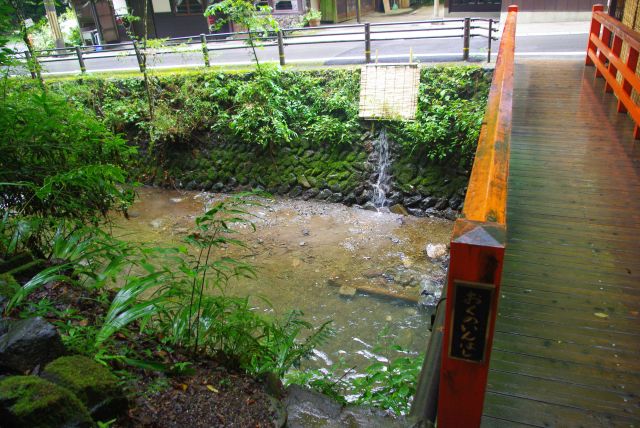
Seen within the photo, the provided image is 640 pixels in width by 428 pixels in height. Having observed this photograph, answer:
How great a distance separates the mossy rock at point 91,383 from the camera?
2.21 m

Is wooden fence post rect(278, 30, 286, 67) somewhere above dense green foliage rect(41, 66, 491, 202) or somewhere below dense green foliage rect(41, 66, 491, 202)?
above

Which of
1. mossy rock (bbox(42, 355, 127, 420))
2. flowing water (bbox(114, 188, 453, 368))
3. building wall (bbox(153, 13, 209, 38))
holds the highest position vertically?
building wall (bbox(153, 13, 209, 38))

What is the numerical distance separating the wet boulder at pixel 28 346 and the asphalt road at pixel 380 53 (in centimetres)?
1133

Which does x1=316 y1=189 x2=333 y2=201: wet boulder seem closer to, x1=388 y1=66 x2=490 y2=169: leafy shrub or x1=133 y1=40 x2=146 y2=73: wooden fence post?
x1=388 y1=66 x2=490 y2=169: leafy shrub

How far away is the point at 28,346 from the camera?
7.91 feet

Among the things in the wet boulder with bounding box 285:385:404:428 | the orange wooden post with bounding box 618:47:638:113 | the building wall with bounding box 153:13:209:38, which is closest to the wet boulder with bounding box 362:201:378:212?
the orange wooden post with bounding box 618:47:638:113

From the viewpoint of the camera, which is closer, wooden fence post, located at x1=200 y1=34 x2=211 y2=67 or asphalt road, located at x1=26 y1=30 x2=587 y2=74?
asphalt road, located at x1=26 y1=30 x2=587 y2=74

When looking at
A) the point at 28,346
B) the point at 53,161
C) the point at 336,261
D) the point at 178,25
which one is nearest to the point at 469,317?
the point at 28,346

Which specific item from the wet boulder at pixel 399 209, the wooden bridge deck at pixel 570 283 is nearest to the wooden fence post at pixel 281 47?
the wet boulder at pixel 399 209

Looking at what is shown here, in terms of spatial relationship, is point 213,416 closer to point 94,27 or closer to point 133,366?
point 133,366

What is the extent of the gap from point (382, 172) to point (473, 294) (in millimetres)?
9474

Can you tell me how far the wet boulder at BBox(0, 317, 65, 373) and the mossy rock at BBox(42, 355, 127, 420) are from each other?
145mm

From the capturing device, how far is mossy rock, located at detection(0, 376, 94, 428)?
1.88 meters

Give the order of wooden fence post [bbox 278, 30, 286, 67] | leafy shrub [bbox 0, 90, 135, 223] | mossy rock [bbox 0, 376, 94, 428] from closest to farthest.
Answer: mossy rock [bbox 0, 376, 94, 428] → leafy shrub [bbox 0, 90, 135, 223] → wooden fence post [bbox 278, 30, 286, 67]
